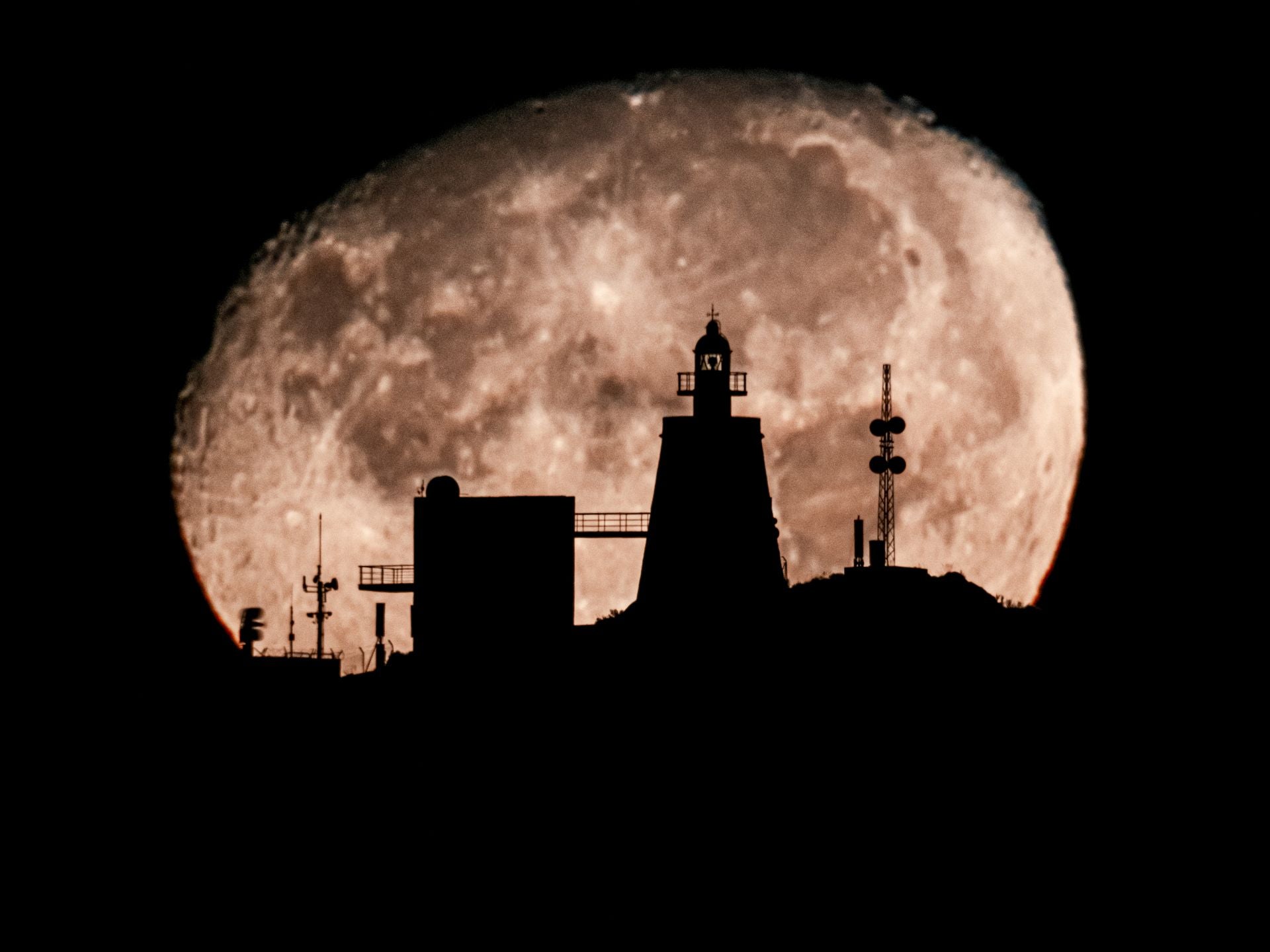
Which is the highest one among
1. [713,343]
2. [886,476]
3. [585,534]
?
[713,343]

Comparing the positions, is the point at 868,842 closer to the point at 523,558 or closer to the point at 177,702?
the point at 523,558

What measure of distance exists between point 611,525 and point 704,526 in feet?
7.44

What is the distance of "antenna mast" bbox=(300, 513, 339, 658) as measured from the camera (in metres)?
49.4

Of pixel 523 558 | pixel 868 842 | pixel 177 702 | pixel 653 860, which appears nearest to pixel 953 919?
pixel 868 842

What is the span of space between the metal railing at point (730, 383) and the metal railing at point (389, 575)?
7931 mm

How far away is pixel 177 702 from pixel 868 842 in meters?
18.9

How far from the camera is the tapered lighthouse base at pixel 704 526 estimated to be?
44906mm

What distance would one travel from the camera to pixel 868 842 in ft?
114

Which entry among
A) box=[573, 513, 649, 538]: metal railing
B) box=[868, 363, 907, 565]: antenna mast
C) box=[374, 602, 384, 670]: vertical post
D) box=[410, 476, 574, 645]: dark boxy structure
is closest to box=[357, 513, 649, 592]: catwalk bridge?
box=[573, 513, 649, 538]: metal railing

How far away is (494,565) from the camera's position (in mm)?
42469

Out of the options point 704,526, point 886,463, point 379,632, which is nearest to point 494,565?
point 704,526

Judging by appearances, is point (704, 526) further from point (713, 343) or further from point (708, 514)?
point (713, 343)

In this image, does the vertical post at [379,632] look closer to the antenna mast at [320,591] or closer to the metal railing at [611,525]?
the antenna mast at [320,591]

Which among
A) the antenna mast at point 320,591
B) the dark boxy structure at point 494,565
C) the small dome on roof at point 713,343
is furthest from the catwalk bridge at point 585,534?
the small dome on roof at point 713,343
